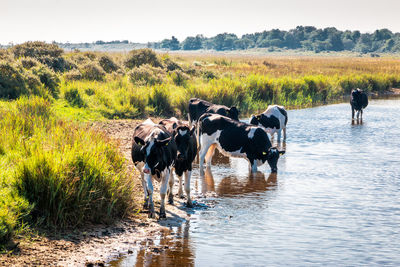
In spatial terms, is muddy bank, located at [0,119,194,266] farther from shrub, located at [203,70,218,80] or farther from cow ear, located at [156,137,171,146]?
shrub, located at [203,70,218,80]

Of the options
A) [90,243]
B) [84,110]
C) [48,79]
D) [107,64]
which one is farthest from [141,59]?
[90,243]

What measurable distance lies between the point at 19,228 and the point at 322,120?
63.8ft

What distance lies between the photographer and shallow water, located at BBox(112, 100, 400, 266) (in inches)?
318

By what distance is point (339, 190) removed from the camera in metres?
12.3

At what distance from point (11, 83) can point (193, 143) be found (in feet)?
44.0

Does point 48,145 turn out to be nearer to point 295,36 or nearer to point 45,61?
point 45,61

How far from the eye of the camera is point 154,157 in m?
9.06

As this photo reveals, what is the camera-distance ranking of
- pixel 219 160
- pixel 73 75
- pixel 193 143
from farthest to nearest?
pixel 73 75 < pixel 219 160 < pixel 193 143

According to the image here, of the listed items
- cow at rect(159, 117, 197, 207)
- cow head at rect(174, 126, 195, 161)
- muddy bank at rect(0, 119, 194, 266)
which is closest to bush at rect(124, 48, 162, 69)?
cow at rect(159, 117, 197, 207)

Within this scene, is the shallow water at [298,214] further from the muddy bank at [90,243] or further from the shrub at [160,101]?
the shrub at [160,101]

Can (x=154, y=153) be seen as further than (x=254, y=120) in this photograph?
No

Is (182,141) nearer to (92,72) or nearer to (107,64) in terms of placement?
(92,72)

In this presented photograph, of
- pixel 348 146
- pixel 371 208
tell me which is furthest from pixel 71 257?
pixel 348 146

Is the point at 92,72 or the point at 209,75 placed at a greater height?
the point at 92,72
